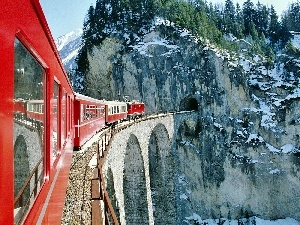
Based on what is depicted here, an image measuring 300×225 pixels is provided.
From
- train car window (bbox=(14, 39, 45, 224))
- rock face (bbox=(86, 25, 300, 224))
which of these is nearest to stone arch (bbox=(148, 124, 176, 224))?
rock face (bbox=(86, 25, 300, 224))

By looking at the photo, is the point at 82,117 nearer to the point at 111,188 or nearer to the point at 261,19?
the point at 111,188

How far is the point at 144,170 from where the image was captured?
22.9 meters

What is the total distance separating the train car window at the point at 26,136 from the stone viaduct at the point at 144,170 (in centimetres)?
937

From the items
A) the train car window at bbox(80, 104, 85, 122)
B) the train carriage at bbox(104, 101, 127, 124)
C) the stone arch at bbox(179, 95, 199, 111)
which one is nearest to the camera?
the train car window at bbox(80, 104, 85, 122)

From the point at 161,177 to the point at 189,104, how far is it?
14.5 m

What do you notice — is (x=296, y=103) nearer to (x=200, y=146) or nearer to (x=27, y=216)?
(x=200, y=146)

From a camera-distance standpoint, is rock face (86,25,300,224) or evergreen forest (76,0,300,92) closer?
rock face (86,25,300,224)

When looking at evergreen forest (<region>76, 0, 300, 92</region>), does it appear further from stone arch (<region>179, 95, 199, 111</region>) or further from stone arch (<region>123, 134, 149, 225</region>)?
stone arch (<region>123, 134, 149, 225</region>)

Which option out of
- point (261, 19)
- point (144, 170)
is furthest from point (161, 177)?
point (261, 19)

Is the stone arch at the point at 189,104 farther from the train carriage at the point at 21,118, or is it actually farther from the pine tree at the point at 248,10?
the pine tree at the point at 248,10

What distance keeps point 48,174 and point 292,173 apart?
3918 centimetres

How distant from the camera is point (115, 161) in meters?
15.2

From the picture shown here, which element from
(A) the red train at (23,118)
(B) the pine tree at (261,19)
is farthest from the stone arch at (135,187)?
(B) the pine tree at (261,19)

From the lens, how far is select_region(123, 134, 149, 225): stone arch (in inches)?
886
